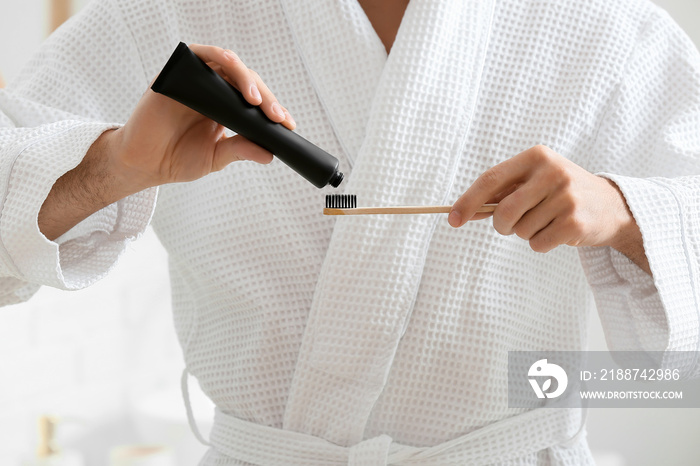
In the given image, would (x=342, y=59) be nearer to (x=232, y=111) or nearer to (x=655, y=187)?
(x=232, y=111)

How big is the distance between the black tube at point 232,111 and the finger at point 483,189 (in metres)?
0.11

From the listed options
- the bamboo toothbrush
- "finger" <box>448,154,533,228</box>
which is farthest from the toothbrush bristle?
"finger" <box>448,154,533,228</box>

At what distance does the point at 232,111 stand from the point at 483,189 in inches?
9.1

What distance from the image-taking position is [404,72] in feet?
2.52

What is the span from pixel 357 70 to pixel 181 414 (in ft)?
3.26

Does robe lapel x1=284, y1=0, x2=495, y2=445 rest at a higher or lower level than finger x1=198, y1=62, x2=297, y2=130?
lower

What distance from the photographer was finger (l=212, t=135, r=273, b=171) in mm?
628

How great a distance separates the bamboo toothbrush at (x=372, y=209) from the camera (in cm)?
62

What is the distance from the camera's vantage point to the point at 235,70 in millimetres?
593

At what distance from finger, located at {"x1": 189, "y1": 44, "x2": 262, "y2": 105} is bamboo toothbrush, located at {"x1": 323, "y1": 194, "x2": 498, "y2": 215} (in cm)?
12

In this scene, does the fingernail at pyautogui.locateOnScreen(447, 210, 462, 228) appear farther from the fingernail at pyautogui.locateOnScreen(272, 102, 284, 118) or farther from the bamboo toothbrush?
the fingernail at pyautogui.locateOnScreen(272, 102, 284, 118)

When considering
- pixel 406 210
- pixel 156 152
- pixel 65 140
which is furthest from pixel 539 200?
pixel 65 140

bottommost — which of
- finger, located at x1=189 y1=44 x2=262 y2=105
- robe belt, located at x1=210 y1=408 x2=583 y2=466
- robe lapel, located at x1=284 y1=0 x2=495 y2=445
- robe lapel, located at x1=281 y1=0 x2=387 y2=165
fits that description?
robe belt, located at x1=210 y1=408 x2=583 y2=466

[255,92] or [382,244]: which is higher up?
[255,92]
